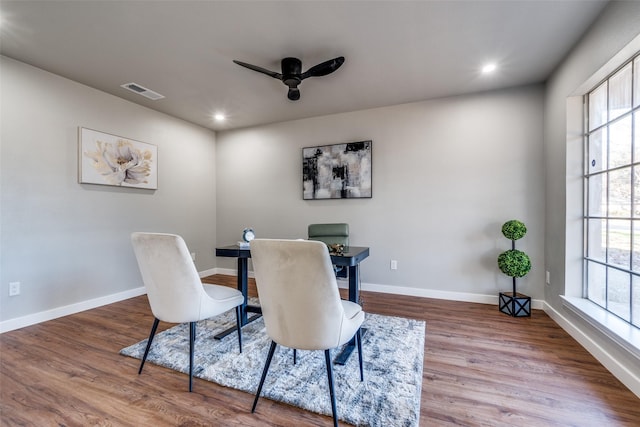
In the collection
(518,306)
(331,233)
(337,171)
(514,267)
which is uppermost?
(337,171)

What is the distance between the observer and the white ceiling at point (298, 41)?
1.92 meters

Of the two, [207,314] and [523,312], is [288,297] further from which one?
[523,312]

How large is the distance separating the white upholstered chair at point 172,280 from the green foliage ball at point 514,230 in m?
2.90

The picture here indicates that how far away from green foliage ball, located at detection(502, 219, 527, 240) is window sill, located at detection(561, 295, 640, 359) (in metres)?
0.66

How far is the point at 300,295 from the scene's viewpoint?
135cm

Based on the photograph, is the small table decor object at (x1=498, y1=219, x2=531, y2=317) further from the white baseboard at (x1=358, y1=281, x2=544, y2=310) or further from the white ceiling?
the white ceiling

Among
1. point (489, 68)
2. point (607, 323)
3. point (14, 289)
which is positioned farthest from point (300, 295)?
point (14, 289)

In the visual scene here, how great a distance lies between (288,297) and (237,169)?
12.0 ft

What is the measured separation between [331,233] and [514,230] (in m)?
1.89

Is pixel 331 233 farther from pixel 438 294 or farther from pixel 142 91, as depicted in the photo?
pixel 142 91

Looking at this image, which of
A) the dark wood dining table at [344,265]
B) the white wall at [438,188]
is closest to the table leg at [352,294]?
the dark wood dining table at [344,265]

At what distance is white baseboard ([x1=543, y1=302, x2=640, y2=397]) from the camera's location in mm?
1647

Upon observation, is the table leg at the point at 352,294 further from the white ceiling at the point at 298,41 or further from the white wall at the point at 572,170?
the white ceiling at the point at 298,41

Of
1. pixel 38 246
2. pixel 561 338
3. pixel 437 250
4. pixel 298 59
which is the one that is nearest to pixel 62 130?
pixel 38 246
